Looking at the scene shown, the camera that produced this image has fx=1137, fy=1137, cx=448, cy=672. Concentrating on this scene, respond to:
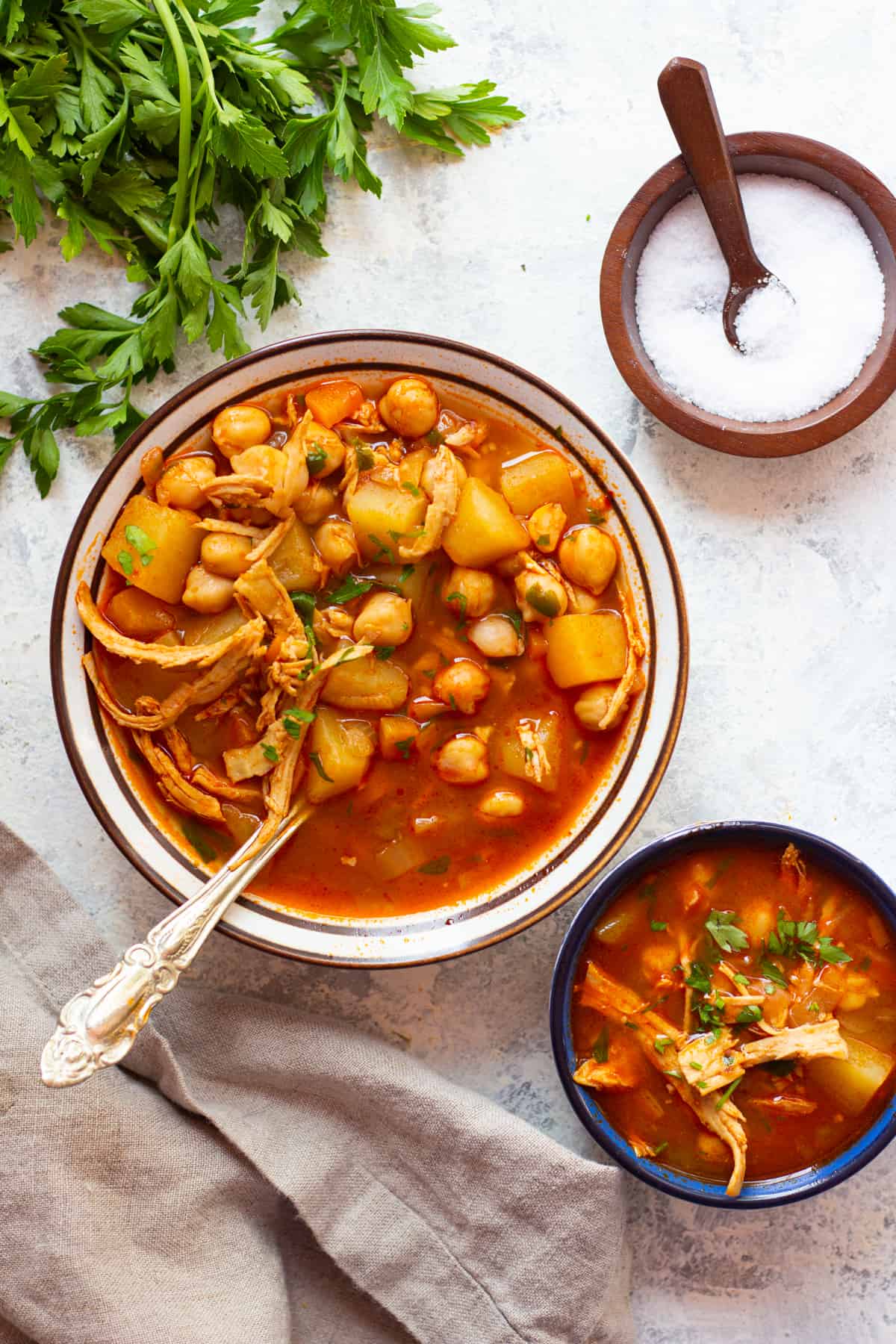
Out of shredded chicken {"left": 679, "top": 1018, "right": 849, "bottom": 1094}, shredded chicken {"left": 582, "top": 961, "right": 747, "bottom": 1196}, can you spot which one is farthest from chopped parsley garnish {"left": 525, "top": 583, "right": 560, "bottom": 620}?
shredded chicken {"left": 679, "top": 1018, "right": 849, "bottom": 1094}

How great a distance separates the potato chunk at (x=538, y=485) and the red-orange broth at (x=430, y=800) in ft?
0.13

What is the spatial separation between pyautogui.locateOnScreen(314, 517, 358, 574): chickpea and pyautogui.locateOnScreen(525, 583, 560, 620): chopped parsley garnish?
1.48 feet

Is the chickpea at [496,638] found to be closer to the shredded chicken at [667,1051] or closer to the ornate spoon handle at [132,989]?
the ornate spoon handle at [132,989]

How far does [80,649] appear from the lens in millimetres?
2781

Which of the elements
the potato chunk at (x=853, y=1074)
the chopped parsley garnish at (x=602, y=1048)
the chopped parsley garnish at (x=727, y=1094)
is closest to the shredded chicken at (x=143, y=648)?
the chopped parsley garnish at (x=602, y=1048)

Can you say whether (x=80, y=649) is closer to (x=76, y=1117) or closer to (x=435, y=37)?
(x=76, y=1117)

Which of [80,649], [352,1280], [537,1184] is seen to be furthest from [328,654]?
[352,1280]

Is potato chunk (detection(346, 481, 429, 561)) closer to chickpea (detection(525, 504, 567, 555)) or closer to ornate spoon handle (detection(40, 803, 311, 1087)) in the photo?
chickpea (detection(525, 504, 567, 555))

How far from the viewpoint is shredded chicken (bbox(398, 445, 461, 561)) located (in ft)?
9.17

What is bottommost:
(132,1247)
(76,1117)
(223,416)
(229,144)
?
(132,1247)

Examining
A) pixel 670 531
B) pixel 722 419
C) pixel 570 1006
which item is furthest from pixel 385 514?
pixel 570 1006

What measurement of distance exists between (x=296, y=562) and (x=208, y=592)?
0.23 metres

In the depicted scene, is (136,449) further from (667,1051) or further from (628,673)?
(667,1051)

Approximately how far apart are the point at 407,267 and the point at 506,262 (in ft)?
0.90
